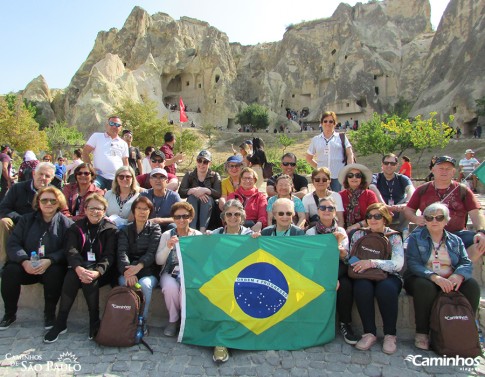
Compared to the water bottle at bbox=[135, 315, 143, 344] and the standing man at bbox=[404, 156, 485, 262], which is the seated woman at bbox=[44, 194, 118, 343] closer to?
the water bottle at bbox=[135, 315, 143, 344]

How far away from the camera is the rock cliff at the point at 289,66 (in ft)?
119

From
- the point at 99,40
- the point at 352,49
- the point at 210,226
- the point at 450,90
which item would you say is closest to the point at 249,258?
the point at 210,226

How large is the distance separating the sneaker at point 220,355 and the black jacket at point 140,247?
1147 mm

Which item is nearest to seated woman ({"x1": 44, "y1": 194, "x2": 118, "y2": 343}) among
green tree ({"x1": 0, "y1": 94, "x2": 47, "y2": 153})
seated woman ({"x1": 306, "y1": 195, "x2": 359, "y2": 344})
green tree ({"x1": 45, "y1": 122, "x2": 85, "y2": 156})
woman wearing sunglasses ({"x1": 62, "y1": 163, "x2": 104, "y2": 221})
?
woman wearing sunglasses ({"x1": 62, "y1": 163, "x2": 104, "y2": 221})

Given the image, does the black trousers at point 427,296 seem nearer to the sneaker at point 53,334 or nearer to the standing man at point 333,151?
the standing man at point 333,151

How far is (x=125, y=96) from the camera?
36.9m

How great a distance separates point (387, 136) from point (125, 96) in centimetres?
2426

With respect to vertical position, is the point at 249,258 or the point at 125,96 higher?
the point at 125,96

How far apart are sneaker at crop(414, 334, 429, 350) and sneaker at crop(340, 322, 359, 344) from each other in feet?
1.85

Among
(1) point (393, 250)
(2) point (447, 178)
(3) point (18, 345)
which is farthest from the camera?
(2) point (447, 178)

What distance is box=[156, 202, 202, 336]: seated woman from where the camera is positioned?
4055 mm

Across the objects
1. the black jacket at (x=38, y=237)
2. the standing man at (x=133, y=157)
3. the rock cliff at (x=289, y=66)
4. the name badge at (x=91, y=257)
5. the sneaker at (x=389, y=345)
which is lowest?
the sneaker at (x=389, y=345)

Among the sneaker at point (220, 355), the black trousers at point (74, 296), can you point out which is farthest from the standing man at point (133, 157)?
the sneaker at point (220, 355)

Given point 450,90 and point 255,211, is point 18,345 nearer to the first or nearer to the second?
point 255,211
